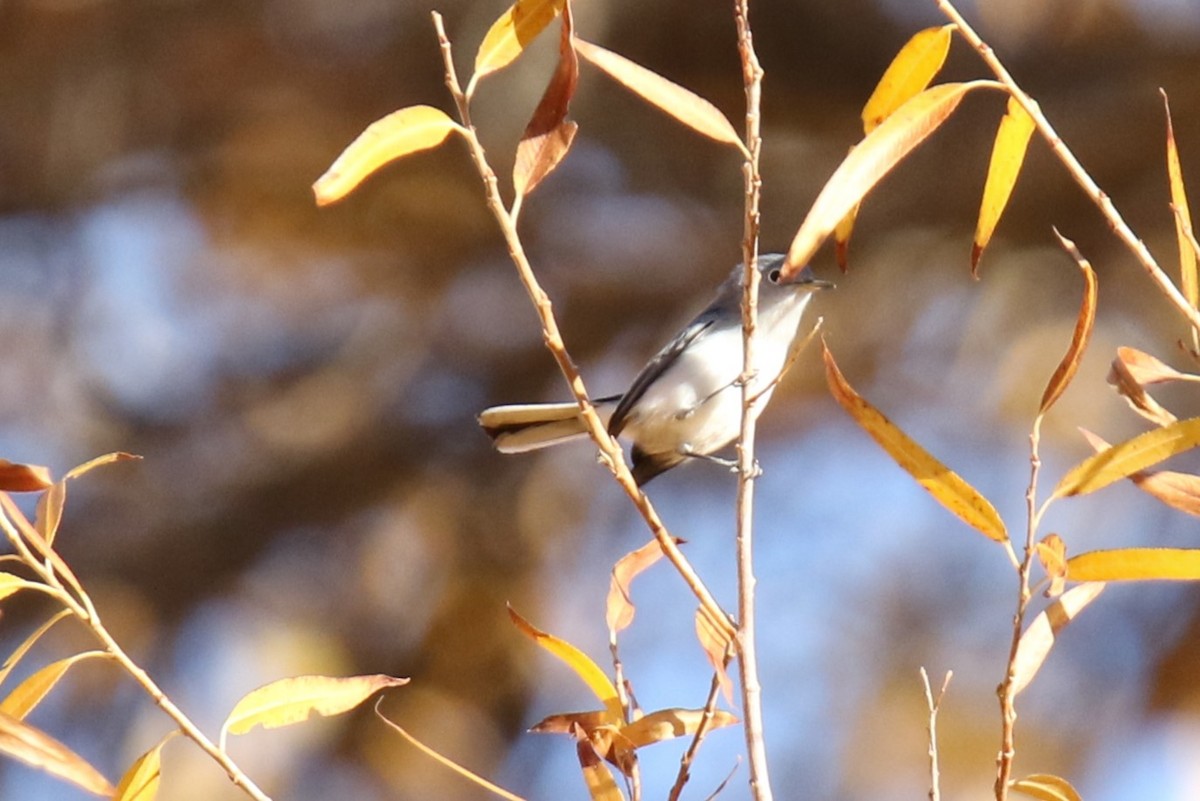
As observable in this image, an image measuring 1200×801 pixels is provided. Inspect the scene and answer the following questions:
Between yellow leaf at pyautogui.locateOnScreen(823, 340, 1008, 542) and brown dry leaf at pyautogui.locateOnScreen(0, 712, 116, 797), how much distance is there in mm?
436

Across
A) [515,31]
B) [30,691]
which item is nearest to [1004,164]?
[515,31]

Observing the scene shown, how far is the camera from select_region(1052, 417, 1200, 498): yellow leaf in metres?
0.67

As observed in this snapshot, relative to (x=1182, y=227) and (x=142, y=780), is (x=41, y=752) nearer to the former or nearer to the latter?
(x=142, y=780)

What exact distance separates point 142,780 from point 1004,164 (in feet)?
1.99

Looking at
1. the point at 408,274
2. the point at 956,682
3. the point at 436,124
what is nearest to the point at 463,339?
the point at 408,274

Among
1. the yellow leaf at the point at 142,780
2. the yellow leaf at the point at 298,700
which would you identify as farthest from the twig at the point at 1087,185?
the yellow leaf at the point at 142,780

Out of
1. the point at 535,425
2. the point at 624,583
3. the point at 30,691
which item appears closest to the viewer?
the point at 30,691

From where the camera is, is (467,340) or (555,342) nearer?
(555,342)

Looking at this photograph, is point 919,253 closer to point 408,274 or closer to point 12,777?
point 408,274

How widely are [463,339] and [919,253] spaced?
96cm

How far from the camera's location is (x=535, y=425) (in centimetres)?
164

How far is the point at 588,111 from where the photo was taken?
2553 millimetres

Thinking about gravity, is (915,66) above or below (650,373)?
above

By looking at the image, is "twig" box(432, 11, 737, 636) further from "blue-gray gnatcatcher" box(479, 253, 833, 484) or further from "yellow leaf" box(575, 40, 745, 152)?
"blue-gray gnatcatcher" box(479, 253, 833, 484)
